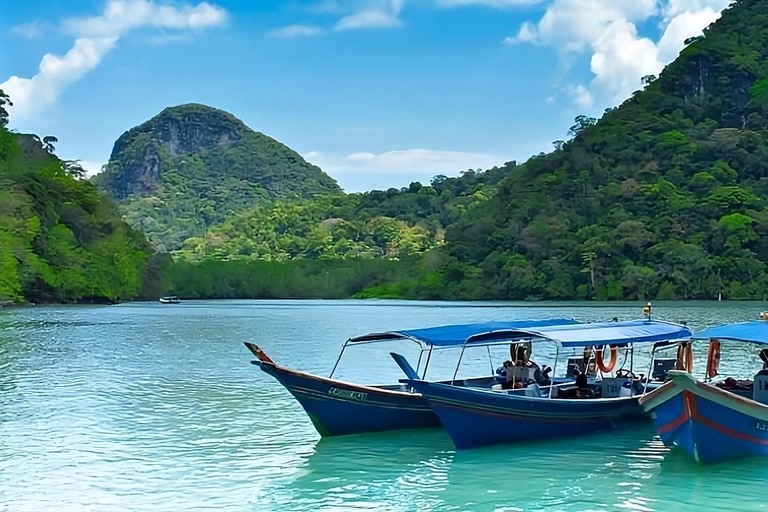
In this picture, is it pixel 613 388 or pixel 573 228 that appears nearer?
pixel 613 388

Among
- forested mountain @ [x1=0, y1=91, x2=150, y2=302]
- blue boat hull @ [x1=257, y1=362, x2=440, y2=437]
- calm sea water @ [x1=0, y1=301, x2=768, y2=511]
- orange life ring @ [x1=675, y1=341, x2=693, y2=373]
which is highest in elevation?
forested mountain @ [x1=0, y1=91, x2=150, y2=302]

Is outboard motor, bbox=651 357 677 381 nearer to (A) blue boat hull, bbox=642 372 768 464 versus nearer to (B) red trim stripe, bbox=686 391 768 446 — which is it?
(A) blue boat hull, bbox=642 372 768 464

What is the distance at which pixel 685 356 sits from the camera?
20.3m

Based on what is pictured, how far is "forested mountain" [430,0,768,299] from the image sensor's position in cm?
9262

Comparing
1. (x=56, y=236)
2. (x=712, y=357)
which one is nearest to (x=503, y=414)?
(x=712, y=357)

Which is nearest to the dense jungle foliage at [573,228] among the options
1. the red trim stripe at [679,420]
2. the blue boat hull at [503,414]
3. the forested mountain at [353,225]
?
the forested mountain at [353,225]

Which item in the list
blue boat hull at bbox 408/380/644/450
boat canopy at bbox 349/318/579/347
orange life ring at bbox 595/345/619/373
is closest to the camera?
blue boat hull at bbox 408/380/644/450

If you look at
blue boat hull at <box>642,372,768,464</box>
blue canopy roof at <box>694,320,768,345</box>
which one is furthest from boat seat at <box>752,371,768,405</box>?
blue boat hull at <box>642,372,768,464</box>

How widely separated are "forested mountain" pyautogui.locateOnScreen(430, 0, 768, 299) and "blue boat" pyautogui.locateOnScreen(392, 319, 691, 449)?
7647 cm

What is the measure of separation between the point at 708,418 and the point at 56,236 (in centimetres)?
8367

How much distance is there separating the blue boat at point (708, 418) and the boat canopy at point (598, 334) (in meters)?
1.55

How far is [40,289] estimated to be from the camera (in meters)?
88.5

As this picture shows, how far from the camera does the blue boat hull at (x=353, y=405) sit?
687 inches

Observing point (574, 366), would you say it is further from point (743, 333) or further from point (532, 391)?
point (743, 333)
